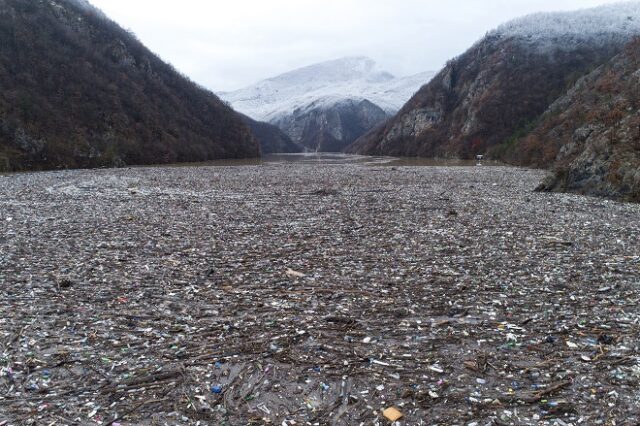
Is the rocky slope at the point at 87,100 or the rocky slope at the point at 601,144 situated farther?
the rocky slope at the point at 87,100

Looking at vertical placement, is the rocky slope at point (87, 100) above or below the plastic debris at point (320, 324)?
above

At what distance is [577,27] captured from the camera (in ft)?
453

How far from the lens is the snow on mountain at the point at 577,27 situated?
127 m

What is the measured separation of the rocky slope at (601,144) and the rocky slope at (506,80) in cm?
2041

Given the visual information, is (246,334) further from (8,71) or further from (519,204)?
(8,71)

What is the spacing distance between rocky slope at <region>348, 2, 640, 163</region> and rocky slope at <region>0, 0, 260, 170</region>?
64.4 meters

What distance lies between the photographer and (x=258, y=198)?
27.1 m

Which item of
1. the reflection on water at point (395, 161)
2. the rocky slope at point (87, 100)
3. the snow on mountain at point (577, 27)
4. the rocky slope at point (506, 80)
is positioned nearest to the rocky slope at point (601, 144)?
the reflection on water at point (395, 161)

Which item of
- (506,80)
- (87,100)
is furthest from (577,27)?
(87,100)

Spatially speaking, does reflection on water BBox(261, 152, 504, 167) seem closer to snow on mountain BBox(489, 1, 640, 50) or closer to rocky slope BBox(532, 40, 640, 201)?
rocky slope BBox(532, 40, 640, 201)

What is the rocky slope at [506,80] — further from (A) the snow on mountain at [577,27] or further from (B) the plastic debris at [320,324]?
(B) the plastic debris at [320,324]

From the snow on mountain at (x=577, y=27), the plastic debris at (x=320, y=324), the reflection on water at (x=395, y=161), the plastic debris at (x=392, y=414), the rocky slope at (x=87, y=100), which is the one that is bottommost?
the plastic debris at (x=392, y=414)

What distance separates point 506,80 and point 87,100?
10358cm

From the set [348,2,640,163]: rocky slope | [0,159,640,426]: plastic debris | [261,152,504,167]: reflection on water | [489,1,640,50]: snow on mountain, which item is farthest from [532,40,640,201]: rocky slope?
[489,1,640,50]: snow on mountain
